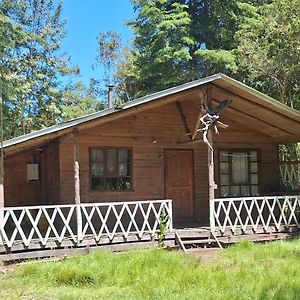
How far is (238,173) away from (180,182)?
193cm

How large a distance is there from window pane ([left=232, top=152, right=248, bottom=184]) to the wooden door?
1422 millimetres

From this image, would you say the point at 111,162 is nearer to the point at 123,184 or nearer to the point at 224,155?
the point at 123,184

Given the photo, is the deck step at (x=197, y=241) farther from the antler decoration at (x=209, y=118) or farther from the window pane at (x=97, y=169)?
the window pane at (x=97, y=169)

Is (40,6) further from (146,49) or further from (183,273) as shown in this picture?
(183,273)

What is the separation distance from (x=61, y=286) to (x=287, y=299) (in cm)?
329

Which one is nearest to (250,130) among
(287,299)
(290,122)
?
(290,122)

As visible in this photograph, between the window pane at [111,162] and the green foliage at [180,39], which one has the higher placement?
the green foliage at [180,39]

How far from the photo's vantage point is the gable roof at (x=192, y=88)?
9984mm

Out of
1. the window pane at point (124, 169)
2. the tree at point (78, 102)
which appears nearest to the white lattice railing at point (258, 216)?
the window pane at point (124, 169)

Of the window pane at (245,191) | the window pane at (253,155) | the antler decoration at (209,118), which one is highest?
the antler decoration at (209,118)

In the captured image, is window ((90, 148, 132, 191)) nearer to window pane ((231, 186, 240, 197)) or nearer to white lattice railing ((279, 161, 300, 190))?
window pane ((231, 186, 240, 197))

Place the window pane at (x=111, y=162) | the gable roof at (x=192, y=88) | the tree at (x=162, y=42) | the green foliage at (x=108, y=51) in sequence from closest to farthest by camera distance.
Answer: the gable roof at (x=192, y=88), the window pane at (x=111, y=162), the tree at (x=162, y=42), the green foliage at (x=108, y=51)

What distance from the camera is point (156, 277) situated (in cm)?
752

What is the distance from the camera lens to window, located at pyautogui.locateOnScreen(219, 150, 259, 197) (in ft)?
46.3
